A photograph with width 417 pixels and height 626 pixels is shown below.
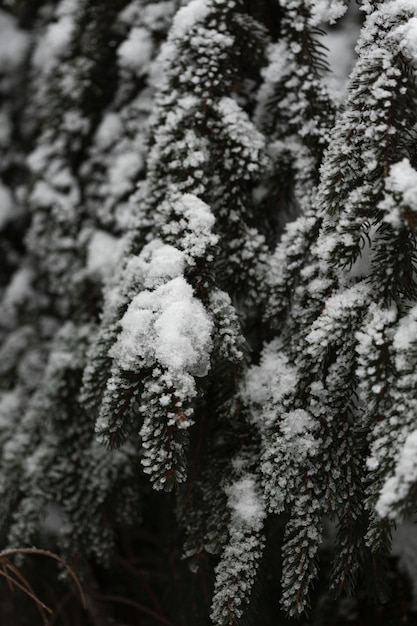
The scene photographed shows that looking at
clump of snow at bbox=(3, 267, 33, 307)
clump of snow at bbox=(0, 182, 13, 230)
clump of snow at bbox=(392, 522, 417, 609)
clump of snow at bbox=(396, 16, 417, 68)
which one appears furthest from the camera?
clump of snow at bbox=(0, 182, 13, 230)

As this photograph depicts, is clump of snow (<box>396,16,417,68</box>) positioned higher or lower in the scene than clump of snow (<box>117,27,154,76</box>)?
lower

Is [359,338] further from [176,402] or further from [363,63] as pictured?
[363,63]

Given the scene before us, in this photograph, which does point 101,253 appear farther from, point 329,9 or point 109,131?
point 329,9

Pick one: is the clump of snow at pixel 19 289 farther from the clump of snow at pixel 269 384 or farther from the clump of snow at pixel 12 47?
the clump of snow at pixel 269 384

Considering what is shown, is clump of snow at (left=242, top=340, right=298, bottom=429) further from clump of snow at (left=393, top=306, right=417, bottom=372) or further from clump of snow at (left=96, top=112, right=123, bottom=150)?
clump of snow at (left=96, top=112, right=123, bottom=150)

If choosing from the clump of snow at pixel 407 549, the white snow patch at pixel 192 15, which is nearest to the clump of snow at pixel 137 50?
the white snow patch at pixel 192 15

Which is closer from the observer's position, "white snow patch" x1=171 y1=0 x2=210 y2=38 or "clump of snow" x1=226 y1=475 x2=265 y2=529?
"clump of snow" x1=226 y1=475 x2=265 y2=529

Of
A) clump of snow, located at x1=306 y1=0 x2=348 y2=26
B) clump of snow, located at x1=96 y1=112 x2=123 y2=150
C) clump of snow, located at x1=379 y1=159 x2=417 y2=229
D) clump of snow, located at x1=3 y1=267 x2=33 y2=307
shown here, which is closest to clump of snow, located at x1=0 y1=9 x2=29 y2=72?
clump of snow, located at x1=96 y1=112 x2=123 y2=150
